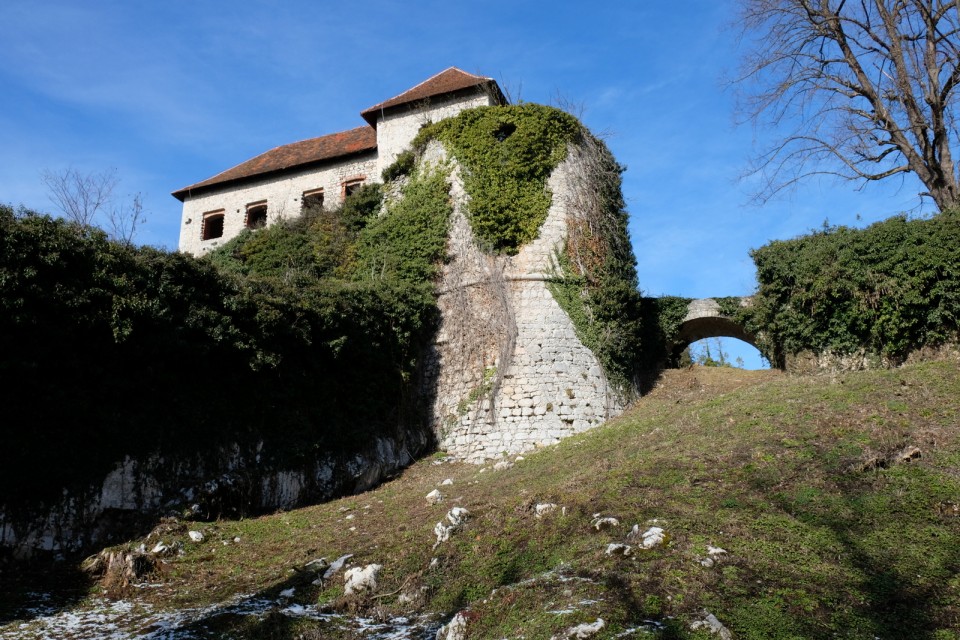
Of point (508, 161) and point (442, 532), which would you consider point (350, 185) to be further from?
point (442, 532)

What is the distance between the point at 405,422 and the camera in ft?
51.9

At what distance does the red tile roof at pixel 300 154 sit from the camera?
23688mm

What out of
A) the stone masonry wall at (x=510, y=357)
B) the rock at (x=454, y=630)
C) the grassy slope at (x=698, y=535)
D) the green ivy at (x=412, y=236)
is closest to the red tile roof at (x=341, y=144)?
the green ivy at (x=412, y=236)

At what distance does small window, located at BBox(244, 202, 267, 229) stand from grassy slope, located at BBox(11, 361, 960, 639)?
14223 mm

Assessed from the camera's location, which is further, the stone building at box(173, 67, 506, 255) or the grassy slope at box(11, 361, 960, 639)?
the stone building at box(173, 67, 506, 255)

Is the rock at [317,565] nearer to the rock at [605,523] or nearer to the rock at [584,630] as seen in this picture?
the rock at [605,523]

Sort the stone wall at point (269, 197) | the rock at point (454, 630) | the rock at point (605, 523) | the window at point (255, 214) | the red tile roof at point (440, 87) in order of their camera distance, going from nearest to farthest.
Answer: the rock at point (454, 630)
the rock at point (605, 523)
the red tile roof at point (440, 87)
the stone wall at point (269, 197)
the window at point (255, 214)

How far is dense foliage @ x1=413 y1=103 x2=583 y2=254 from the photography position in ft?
56.6

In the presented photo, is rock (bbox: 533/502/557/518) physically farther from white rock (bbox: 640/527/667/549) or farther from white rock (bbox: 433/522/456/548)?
white rock (bbox: 640/527/667/549)

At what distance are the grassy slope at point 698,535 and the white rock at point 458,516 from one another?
115 mm

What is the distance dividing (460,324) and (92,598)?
1002 cm

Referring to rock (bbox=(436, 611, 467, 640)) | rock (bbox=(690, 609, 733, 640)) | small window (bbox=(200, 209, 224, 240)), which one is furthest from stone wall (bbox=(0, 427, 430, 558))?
small window (bbox=(200, 209, 224, 240))

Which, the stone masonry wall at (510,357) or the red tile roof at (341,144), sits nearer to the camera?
the stone masonry wall at (510,357)

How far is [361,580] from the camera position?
7.78 meters
